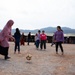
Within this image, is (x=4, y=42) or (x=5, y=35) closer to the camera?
(x=4, y=42)

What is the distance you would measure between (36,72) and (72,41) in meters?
40.8

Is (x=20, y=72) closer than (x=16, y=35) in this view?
Yes

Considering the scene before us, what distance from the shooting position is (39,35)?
29.5 m

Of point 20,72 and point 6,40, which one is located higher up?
point 6,40

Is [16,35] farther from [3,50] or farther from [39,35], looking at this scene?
[39,35]

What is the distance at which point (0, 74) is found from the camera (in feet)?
38.8

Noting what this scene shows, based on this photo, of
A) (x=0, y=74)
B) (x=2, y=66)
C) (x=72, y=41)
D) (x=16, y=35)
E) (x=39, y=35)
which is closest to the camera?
(x=0, y=74)

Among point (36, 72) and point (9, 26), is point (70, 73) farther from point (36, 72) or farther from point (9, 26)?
point (9, 26)

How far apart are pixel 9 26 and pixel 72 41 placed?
36962 mm

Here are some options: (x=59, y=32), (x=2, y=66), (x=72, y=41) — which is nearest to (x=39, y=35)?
(x=59, y=32)

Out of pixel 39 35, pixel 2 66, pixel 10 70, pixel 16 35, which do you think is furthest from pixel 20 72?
pixel 39 35

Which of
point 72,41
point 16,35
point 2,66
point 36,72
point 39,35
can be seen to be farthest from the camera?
point 72,41

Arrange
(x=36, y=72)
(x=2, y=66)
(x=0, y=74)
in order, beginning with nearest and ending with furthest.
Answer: (x=0, y=74) → (x=36, y=72) → (x=2, y=66)

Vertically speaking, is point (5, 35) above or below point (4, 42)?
above
